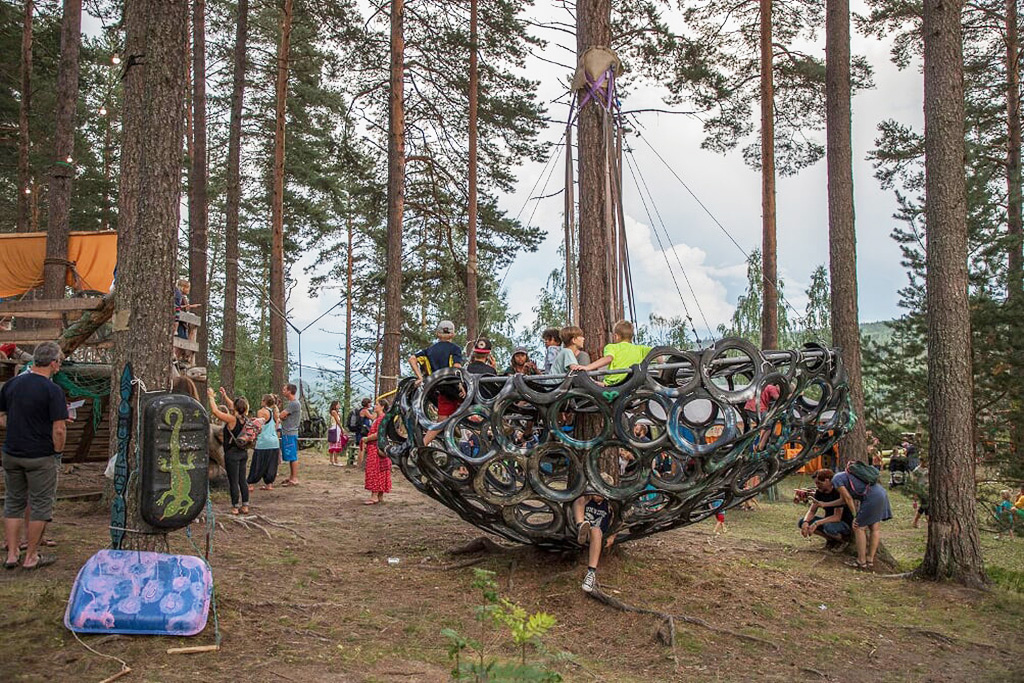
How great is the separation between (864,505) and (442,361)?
4.98 metres

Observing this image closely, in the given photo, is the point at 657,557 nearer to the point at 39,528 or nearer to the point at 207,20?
the point at 39,528

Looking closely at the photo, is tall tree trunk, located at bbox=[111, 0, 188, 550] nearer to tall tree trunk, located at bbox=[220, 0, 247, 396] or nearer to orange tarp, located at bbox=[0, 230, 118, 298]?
orange tarp, located at bbox=[0, 230, 118, 298]

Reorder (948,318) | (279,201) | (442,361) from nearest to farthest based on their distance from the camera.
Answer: (442,361) → (948,318) → (279,201)

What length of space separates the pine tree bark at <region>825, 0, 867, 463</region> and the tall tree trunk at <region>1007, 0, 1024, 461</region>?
12.4ft

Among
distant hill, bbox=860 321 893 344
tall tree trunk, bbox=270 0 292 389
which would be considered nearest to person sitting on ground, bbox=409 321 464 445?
tall tree trunk, bbox=270 0 292 389

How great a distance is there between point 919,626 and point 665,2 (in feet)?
31.8

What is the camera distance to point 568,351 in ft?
22.0

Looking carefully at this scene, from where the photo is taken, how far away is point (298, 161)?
20.7 metres

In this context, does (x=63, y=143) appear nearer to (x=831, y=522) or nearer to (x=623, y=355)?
(x=623, y=355)

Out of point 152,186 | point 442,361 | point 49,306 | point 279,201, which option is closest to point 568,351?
point 442,361

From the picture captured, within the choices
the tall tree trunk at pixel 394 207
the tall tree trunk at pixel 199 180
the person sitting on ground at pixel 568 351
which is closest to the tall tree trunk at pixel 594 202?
the person sitting on ground at pixel 568 351

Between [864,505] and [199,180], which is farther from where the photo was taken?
[199,180]

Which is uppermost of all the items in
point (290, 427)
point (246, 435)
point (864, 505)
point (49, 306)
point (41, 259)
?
point (41, 259)

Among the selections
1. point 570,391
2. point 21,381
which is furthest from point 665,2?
Result: point 21,381
